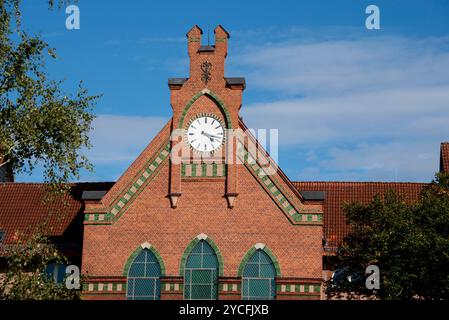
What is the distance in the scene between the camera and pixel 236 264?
4031 centimetres

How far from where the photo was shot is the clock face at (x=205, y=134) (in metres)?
41.3

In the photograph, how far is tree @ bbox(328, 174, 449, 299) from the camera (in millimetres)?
37062

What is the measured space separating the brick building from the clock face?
0.15ft

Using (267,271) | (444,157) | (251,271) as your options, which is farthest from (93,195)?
(444,157)

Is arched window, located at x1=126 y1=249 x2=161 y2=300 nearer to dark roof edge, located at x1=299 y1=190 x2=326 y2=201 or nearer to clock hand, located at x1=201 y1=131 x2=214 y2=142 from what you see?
clock hand, located at x1=201 y1=131 x2=214 y2=142

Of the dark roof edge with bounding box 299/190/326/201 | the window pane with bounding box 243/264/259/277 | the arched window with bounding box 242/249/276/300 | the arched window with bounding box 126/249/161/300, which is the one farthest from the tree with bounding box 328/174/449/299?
the arched window with bounding box 126/249/161/300

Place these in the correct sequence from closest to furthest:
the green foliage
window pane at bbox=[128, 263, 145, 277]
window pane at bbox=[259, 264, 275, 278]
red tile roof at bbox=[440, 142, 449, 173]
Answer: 1. the green foliage
2. window pane at bbox=[259, 264, 275, 278]
3. window pane at bbox=[128, 263, 145, 277]
4. red tile roof at bbox=[440, 142, 449, 173]

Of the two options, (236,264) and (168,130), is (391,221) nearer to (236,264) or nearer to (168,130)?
(236,264)

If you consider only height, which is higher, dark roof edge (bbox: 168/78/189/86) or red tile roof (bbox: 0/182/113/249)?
dark roof edge (bbox: 168/78/189/86)

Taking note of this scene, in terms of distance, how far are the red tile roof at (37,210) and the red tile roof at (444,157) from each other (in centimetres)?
1831
